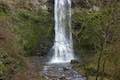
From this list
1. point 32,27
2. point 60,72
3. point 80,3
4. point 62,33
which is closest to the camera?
point 60,72

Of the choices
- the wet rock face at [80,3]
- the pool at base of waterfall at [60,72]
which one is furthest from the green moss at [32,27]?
the pool at base of waterfall at [60,72]

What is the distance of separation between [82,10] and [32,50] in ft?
19.6

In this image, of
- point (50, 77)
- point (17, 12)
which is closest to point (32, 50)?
point (17, 12)

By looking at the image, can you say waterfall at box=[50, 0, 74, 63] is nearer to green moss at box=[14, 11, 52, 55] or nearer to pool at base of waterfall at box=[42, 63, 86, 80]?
green moss at box=[14, 11, 52, 55]

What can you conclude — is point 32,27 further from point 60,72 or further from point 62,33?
point 60,72

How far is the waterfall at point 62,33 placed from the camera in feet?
86.6

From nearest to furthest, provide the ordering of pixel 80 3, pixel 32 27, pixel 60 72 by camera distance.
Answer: pixel 60 72 → pixel 32 27 → pixel 80 3

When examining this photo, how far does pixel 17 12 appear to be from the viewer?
26.0 m

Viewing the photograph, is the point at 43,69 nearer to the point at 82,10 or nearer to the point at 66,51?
the point at 66,51

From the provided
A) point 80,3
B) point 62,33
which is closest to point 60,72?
point 62,33

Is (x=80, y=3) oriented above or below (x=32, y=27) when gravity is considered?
above

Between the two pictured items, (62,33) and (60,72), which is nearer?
(60,72)

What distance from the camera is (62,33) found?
27.7 meters

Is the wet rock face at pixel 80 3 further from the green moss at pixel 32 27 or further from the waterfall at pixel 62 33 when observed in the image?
the green moss at pixel 32 27
